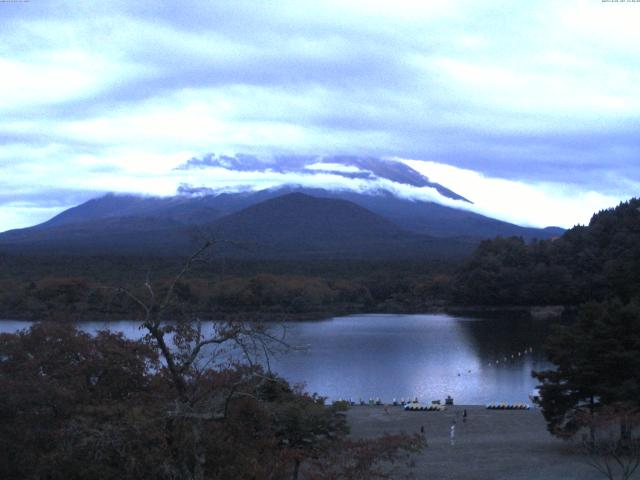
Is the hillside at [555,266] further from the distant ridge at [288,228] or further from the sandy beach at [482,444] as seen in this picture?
the sandy beach at [482,444]

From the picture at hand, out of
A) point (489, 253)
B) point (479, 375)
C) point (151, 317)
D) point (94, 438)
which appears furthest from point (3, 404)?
point (489, 253)

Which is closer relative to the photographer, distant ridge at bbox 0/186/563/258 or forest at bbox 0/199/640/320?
forest at bbox 0/199/640/320

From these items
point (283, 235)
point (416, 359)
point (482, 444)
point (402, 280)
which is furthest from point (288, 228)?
point (482, 444)

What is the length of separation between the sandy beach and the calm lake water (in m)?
2.73

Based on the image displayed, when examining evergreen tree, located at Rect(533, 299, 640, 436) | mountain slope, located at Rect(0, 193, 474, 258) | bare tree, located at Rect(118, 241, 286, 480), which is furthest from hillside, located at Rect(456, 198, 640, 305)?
bare tree, located at Rect(118, 241, 286, 480)

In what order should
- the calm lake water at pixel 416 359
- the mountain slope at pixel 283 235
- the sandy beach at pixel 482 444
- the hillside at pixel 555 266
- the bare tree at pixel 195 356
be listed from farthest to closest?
the mountain slope at pixel 283 235
the hillside at pixel 555 266
the calm lake water at pixel 416 359
the sandy beach at pixel 482 444
the bare tree at pixel 195 356

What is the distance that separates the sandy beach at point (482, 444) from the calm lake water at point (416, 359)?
8.95ft

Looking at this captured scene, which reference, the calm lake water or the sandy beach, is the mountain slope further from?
the sandy beach

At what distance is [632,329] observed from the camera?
14633 millimetres

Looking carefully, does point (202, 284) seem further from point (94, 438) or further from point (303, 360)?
point (94, 438)

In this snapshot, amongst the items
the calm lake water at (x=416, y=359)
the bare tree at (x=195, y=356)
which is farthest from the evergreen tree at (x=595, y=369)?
the bare tree at (x=195, y=356)

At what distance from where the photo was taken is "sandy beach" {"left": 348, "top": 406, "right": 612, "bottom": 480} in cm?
1355

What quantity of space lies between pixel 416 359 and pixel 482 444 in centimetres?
1610

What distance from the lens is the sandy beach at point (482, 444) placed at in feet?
44.5
